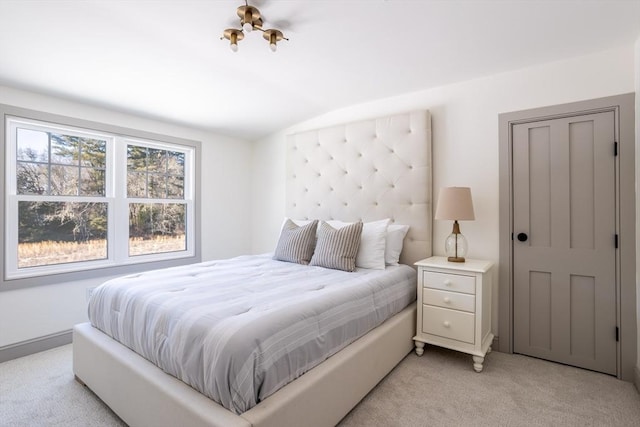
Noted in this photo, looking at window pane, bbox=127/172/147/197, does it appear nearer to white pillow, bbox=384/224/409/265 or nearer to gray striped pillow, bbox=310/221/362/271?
gray striped pillow, bbox=310/221/362/271

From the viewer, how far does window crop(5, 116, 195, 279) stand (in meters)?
2.62

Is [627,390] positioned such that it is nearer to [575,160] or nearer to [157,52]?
[575,160]

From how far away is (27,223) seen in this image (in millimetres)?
2643

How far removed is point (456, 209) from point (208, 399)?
2075 millimetres

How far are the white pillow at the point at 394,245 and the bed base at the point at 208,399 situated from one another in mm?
699

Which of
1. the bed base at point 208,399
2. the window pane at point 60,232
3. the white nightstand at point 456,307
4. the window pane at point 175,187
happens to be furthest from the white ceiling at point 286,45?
the bed base at point 208,399

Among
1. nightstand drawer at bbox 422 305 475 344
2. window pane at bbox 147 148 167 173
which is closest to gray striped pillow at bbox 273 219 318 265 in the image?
nightstand drawer at bbox 422 305 475 344

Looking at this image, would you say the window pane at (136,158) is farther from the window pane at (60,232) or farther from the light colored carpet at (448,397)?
the light colored carpet at (448,397)

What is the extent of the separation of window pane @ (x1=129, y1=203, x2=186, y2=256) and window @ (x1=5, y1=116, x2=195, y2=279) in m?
0.01

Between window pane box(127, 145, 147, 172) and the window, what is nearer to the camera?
the window

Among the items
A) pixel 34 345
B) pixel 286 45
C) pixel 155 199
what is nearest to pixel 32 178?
pixel 155 199

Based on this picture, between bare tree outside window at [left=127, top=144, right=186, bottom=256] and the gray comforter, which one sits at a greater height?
bare tree outside window at [left=127, top=144, right=186, bottom=256]

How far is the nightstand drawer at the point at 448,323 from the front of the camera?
2.25 metres

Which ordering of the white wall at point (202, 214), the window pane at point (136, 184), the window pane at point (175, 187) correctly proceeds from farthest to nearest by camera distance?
the window pane at point (175, 187)
the window pane at point (136, 184)
the white wall at point (202, 214)
